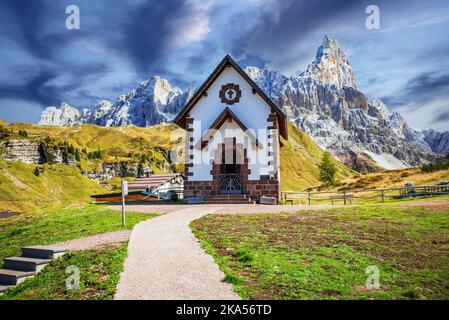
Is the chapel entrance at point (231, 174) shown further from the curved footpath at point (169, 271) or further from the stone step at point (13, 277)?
the stone step at point (13, 277)

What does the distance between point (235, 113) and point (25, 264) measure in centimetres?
2001

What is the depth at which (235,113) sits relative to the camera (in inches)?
1089

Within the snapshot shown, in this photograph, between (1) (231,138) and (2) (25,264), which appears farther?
(1) (231,138)

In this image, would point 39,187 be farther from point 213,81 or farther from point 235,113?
point 235,113

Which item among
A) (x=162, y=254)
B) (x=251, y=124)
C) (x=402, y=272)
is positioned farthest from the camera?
(x=251, y=124)

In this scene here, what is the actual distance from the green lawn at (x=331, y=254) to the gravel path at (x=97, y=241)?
120 inches

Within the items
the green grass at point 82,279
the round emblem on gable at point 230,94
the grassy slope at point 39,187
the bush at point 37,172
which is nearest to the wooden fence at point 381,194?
the round emblem on gable at point 230,94

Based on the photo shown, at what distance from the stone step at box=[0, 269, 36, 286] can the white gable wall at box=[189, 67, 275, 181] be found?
694 inches

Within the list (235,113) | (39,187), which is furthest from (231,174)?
(39,187)
